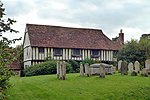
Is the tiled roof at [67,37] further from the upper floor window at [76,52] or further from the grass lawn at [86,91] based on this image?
the grass lawn at [86,91]

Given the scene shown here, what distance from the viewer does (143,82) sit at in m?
19.7

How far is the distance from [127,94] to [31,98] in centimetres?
569

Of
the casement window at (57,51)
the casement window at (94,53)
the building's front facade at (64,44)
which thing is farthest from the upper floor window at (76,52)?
the casement window at (94,53)

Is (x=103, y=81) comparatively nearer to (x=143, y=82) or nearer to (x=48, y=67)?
(x=143, y=82)

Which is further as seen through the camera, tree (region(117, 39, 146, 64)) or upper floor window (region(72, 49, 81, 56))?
upper floor window (region(72, 49, 81, 56))

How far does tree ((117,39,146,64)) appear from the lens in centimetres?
3981

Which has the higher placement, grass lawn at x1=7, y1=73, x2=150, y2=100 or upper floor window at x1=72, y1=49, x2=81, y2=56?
upper floor window at x1=72, y1=49, x2=81, y2=56

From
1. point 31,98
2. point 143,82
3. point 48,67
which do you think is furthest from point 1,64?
point 48,67

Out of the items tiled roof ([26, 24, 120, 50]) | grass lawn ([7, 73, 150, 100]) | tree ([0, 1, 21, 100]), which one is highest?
tiled roof ([26, 24, 120, 50])

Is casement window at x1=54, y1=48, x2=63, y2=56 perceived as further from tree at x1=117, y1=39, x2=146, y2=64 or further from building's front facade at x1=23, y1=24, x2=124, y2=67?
tree at x1=117, y1=39, x2=146, y2=64

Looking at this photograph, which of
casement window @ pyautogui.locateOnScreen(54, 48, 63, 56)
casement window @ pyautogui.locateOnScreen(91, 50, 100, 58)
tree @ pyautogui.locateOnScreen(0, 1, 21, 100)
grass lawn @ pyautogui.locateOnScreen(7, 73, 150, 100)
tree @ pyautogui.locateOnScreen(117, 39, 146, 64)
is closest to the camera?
tree @ pyautogui.locateOnScreen(0, 1, 21, 100)

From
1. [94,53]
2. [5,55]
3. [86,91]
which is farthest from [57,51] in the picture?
[5,55]

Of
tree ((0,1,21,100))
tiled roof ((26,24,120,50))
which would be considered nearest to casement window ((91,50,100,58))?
tiled roof ((26,24,120,50))

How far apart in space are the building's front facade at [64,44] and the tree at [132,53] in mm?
7689
